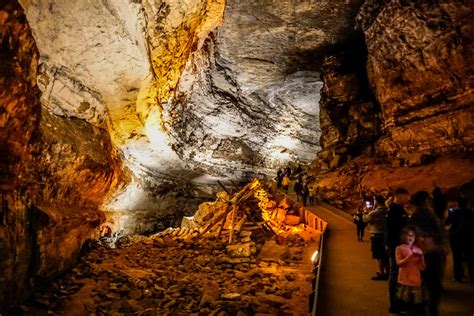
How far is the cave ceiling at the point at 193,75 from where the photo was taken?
33.0 feet

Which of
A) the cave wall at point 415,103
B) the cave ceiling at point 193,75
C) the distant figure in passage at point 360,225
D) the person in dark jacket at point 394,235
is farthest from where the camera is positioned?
the cave wall at point 415,103

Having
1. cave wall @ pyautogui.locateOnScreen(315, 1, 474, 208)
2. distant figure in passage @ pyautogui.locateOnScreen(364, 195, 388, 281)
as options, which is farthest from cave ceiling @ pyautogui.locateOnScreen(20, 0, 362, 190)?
distant figure in passage @ pyautogui.locateOnScreen(364, 195, 388, 281)

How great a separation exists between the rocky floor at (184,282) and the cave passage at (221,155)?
66mm

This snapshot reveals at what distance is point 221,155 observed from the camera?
25547 millimetres

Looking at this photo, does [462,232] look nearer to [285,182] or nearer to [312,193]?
[312,193]

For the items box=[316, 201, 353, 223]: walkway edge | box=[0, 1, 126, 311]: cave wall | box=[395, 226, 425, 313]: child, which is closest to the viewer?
box=[395, 226, 425, 313]: child

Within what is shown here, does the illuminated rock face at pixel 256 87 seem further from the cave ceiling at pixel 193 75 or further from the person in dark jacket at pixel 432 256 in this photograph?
the person in dark jacket at pixel 432 256

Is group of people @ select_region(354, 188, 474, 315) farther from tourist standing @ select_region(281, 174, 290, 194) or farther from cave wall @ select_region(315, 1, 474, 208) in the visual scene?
tourist standing @ select_region(281, 174, 290, 194)

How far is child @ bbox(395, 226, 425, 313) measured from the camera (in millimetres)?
3969

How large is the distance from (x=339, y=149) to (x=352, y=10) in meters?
8.05

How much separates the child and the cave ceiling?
29.5 ft

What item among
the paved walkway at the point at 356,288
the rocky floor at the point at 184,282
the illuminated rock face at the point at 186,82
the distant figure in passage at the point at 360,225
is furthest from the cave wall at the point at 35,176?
the distant figure in passage at the point at 360,225

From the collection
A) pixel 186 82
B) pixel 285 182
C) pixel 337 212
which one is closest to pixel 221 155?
pixel 285 182

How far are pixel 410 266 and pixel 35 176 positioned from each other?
8.56 metres
